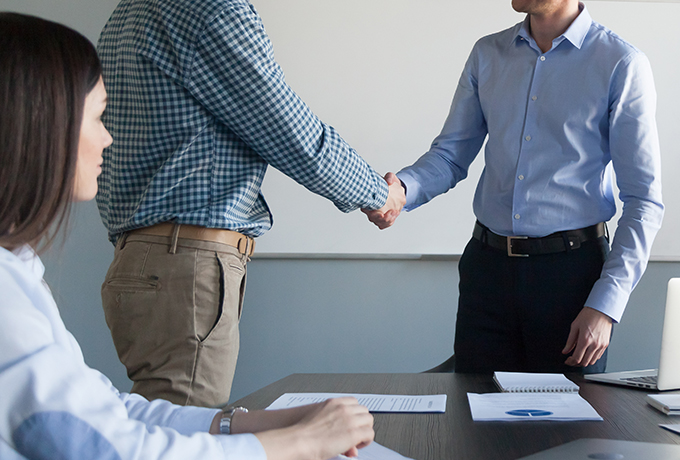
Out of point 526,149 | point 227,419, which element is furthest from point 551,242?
point 227,419

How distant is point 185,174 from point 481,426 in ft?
2.63

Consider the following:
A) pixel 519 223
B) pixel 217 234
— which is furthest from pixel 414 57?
pixel 217 234

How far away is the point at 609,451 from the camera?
2.56 feet

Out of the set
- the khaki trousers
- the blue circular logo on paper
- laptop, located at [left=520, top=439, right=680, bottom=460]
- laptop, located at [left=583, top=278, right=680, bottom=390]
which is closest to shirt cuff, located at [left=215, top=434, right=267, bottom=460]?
laptop, located at [left=520, top=439, right=680, bottom=460]

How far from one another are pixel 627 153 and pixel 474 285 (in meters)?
0.52

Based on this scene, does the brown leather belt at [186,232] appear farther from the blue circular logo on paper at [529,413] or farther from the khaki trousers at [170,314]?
the blue circular logo on paper at [529,413]

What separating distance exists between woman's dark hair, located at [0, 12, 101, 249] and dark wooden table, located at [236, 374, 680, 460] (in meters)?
0.56

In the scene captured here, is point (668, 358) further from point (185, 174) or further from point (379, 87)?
point (379, 87)

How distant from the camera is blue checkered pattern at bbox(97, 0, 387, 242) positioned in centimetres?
126

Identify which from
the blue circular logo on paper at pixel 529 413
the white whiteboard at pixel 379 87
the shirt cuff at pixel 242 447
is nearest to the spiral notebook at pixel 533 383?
the blue circular logo on paper at pixel 529 413

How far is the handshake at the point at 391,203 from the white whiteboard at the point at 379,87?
813mm

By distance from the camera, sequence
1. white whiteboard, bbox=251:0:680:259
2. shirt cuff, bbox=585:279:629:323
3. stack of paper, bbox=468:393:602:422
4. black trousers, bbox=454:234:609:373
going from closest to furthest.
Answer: stack of paper, bbox=468:393:602:422
shirt cuff, bbox=585:279:629:323
black trousers, bbox=454:234:609:373
white whiteboard, bbox=251:0:680:259

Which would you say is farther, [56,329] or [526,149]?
[526,149]

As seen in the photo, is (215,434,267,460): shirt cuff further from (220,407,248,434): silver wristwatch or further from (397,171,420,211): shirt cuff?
(397,171,420,211): shirt cuff
